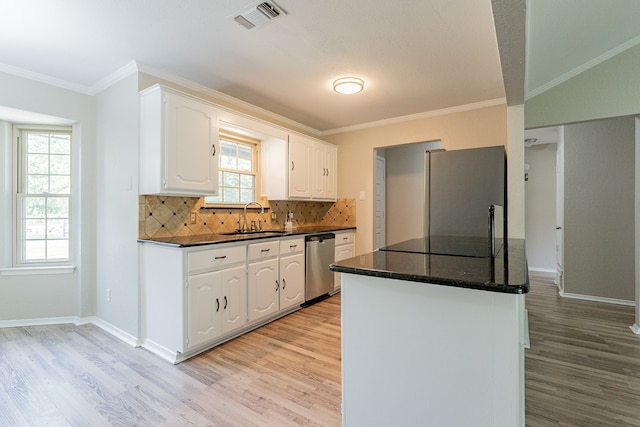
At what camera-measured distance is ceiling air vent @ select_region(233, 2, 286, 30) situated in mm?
1843

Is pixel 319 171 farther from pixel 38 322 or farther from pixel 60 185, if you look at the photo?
pixel 38 322

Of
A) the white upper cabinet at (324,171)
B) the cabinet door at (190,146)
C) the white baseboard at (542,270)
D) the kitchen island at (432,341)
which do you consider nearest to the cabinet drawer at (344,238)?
the white upper cabinet at (324,171)

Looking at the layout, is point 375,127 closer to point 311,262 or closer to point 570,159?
point 311,262

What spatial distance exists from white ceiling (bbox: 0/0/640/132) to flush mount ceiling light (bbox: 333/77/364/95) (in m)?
0.07

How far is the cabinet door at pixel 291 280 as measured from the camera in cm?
317

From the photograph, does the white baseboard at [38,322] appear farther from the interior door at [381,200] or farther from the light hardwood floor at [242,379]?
the interior door at [381,200]

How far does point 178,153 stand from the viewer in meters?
2.51

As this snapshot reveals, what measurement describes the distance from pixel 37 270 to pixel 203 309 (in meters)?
1.98

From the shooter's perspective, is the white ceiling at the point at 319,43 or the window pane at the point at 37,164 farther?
the window pane at the point at 37,164

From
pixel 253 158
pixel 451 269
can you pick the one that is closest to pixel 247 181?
pixel 253 158

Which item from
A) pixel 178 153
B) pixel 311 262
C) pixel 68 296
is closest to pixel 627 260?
pixel 311 262

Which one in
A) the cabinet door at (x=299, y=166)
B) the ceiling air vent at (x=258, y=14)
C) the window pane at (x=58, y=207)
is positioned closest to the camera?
the ceiling air vent at (x=258, y=14)

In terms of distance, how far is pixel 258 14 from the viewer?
1910 mm

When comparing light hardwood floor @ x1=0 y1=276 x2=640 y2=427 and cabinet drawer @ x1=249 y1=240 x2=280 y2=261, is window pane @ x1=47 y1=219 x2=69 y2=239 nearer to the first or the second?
light hardwood floor @ x1=0 y1=276 x2=640 y2=427
